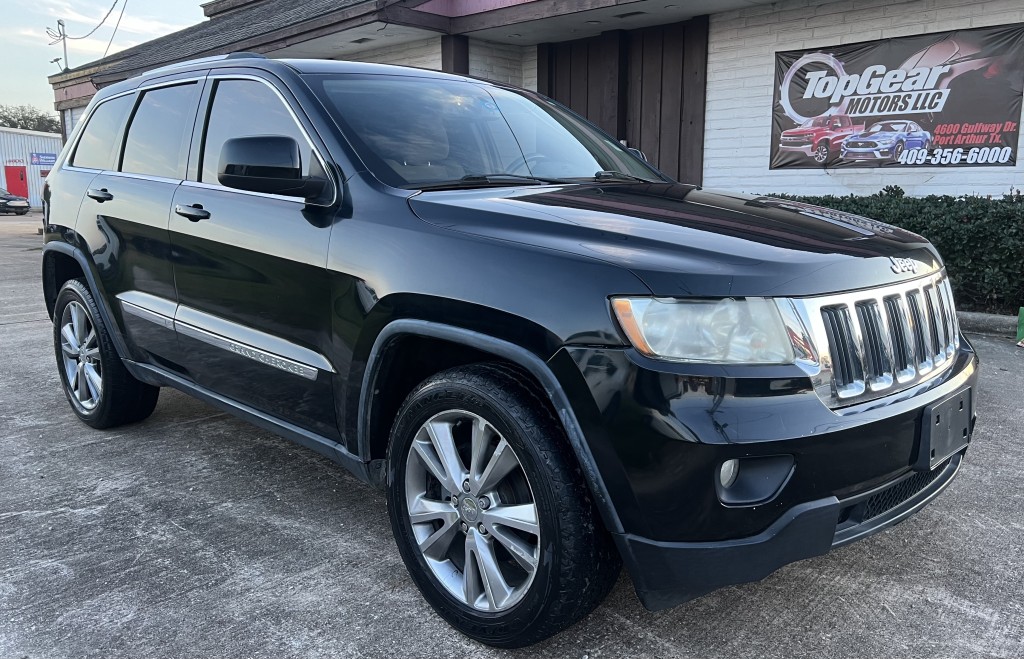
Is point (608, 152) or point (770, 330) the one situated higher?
point (608, 152)

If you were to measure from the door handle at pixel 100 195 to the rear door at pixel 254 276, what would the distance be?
0.72m

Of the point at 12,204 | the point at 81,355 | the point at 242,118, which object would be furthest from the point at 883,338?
the point at 12,204

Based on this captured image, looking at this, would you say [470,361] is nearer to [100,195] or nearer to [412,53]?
[100,195]

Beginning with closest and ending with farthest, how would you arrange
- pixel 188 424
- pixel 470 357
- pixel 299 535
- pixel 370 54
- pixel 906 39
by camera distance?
pixel 470 357
pixel 299 535
pixel 188 424
pixel 906 39
pixel 370 54

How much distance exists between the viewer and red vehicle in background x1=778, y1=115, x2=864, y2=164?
9.18m

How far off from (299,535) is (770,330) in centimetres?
203

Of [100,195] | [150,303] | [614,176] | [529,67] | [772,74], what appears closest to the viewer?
[614,176]

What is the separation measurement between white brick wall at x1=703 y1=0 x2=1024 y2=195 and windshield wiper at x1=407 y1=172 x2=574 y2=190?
7.06 metres

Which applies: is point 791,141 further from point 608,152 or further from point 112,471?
point 112,471

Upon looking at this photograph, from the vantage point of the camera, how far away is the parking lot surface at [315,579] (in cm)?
239

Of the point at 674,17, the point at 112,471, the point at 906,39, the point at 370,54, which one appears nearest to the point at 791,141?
the point at 906,39

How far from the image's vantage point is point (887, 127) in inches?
348

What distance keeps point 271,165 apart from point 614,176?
1.44 m

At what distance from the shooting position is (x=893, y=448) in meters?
2.14
